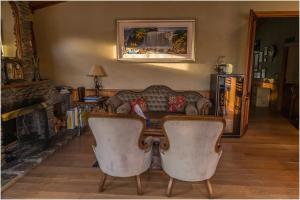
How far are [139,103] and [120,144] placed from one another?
7.60 ft

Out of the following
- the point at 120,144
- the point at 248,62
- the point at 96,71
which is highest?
the point at 248,62

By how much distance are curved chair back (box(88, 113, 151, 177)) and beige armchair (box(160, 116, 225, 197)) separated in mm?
272

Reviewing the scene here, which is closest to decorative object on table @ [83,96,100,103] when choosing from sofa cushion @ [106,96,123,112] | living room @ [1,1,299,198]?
living room @ [1,1,299,198]

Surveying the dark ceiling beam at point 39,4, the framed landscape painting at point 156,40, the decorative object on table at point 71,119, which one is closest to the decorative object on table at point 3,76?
the decorative object on table at point 71,119

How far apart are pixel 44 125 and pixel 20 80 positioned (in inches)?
34.3

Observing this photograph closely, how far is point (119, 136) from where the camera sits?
2.23 metres

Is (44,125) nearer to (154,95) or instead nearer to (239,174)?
(154,95)

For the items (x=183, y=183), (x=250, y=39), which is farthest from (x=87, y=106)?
(x=250, y=39)

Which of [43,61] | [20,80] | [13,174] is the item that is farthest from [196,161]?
[43,61]

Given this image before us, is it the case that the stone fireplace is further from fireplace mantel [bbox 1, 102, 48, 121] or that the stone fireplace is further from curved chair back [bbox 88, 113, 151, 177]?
curved chair back [bbox 88, 113, 151, 177]

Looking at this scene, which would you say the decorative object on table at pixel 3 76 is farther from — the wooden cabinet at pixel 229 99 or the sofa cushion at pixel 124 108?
the wooden cabinet at pixel 229 99

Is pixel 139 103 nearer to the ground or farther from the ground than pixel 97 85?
nearer to the ground

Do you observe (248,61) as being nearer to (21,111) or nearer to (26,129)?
(21,111)

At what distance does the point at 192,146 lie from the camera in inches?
85.4
